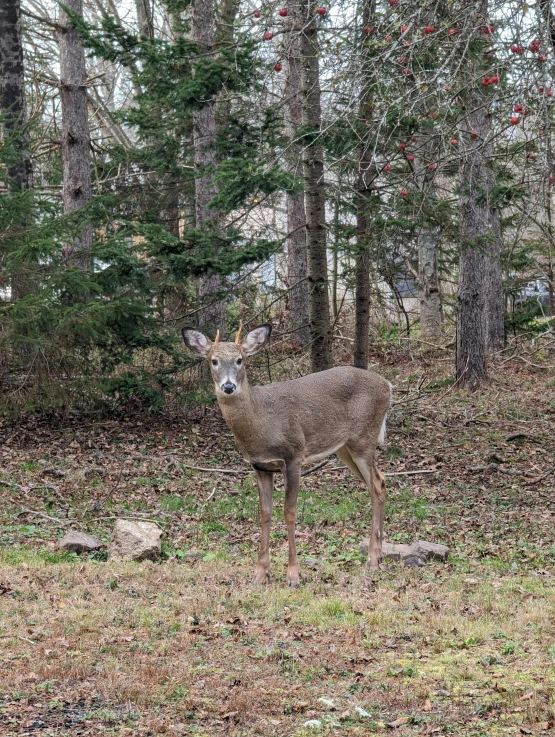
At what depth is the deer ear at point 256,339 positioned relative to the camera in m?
8.18

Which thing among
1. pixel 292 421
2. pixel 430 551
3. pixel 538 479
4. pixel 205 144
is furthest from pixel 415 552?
pixel 205 144

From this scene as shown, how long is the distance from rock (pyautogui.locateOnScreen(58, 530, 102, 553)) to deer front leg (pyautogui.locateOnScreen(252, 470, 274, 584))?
174 cm

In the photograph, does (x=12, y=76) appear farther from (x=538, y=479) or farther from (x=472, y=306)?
(x=538, y=479)

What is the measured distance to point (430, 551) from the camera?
8812 mm

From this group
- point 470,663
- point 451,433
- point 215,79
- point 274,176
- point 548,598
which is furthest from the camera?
point 451,433

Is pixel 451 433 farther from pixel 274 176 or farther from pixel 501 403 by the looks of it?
pixel 274 176

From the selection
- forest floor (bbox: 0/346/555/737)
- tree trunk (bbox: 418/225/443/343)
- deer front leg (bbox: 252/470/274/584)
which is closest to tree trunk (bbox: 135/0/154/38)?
tree trunk (bbox: 418/225/443/343)

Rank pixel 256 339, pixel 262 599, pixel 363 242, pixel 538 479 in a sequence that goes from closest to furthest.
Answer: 1. pixel 262 599
2. pixel 256 339
3. pixel 538 479
4. pixel 363 242

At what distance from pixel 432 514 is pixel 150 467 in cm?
373

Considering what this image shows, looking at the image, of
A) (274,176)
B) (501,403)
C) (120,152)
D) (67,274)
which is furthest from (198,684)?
(120,152)

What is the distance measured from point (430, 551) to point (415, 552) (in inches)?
5.3

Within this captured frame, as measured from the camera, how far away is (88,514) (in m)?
10.5

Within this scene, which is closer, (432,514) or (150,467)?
(432,514)

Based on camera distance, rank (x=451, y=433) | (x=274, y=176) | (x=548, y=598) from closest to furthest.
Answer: (x=548, y=598) < (x=274, y=176) < (x=451, y=433)
